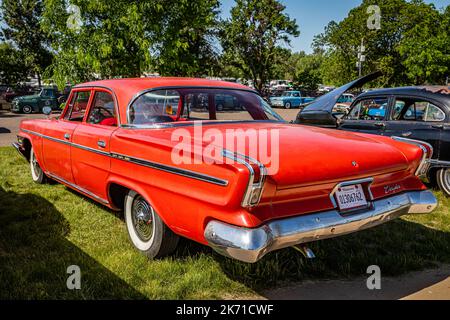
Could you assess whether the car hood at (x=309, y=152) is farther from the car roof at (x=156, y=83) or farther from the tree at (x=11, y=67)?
the tree at (x=11, y=67)

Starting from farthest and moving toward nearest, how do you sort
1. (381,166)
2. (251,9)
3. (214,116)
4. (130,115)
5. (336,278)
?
(251,9), (214,116), (130,115), (336,278), (381,166)

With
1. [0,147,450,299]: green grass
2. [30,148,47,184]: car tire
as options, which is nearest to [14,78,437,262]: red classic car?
[0,147,450,299]: green grass

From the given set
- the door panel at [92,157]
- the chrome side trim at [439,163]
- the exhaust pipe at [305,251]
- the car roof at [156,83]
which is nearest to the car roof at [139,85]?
the car roof at [156,83]

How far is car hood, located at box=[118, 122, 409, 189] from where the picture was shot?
2.57 meters

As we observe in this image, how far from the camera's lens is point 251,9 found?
3566 cm

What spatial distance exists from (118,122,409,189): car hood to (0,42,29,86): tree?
28.3m

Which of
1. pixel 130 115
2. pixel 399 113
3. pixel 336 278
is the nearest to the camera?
pixel 336 278

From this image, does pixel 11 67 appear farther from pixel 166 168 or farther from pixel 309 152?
pixel 309 152

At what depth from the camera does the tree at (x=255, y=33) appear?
35438mm

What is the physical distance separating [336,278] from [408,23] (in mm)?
38801

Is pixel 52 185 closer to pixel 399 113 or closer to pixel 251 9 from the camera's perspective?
pixel 399 113

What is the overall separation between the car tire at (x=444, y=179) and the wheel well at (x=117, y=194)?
14.4 ft

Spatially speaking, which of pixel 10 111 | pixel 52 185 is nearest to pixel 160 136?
pixel 52 185

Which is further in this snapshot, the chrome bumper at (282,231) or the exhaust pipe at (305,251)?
the exhaust pipe at (305,251)
